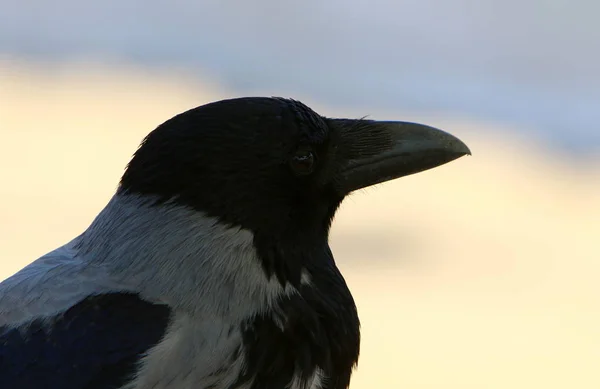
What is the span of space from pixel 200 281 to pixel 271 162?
37 centimetres

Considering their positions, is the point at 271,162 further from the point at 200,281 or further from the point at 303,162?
the point at 200,281

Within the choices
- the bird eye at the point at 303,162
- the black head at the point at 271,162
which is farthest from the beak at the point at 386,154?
the bird eye at the point at 303,162

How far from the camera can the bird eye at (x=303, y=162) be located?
3.83m

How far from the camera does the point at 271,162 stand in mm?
3775

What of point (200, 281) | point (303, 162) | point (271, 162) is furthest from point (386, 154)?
point (200, 281)

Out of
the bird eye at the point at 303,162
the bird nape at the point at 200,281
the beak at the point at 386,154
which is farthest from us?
the beak at the point at 386,154

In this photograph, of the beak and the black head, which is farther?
the beak

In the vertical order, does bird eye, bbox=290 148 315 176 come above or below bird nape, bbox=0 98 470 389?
above

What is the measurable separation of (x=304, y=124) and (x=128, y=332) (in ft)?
2.39

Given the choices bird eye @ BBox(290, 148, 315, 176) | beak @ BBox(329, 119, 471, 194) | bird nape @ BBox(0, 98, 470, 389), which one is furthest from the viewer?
beak @ BBox(329, 119, 471, 194)

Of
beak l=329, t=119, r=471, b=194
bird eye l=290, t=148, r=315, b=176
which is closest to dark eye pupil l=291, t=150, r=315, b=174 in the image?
bird eye l=290, t=148, r=315, b=176

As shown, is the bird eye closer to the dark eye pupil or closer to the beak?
the dark eye pupil

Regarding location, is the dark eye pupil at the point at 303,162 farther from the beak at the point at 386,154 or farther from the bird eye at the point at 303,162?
the beak at the point at 386,154

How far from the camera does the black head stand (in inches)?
146
